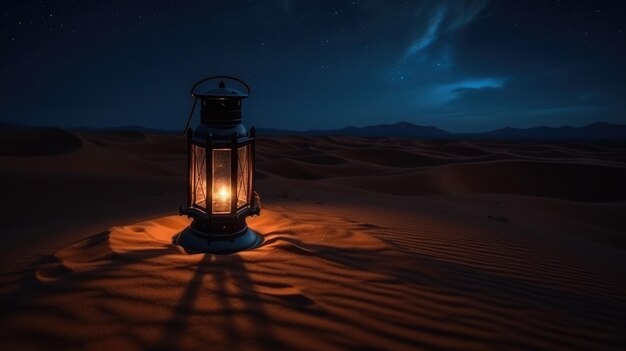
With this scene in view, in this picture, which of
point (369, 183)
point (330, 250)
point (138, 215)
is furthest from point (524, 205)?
point (138, 215)

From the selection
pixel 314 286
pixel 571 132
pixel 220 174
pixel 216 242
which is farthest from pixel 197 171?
pixel 571 132

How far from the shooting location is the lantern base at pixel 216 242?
10.0 ft

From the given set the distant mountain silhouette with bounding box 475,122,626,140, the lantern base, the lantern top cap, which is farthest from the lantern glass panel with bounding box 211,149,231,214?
the distant mountain silhouette with bounding box 475,122,626,140

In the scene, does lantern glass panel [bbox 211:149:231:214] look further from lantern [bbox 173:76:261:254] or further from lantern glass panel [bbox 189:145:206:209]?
lantern glass panel [bbox 189:145:206:209]

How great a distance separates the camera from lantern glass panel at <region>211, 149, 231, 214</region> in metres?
3.20

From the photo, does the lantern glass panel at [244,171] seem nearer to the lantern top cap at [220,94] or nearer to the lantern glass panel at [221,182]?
the lantern glass panel at [221,182]

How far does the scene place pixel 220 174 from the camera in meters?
3.21

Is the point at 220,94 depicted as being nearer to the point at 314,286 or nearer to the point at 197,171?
the point at 197,171

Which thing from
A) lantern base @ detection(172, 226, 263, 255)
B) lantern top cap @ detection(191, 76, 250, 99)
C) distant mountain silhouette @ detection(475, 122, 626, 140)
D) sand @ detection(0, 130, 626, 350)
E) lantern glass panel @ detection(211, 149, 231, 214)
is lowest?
sand @ detection(0, 130, 626, 350)

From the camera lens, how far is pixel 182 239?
3.24 meters

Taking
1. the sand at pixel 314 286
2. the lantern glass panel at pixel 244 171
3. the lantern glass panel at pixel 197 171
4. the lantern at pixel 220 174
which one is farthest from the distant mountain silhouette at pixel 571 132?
the lantern glass panel at pixel 197 171

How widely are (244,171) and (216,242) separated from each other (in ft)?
2.28

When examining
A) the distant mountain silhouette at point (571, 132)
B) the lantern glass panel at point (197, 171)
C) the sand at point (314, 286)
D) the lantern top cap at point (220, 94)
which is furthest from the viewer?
the distant mountain silhouette at point (571, 132)

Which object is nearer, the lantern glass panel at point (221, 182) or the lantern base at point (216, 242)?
the lantern base at point (216, 242)
